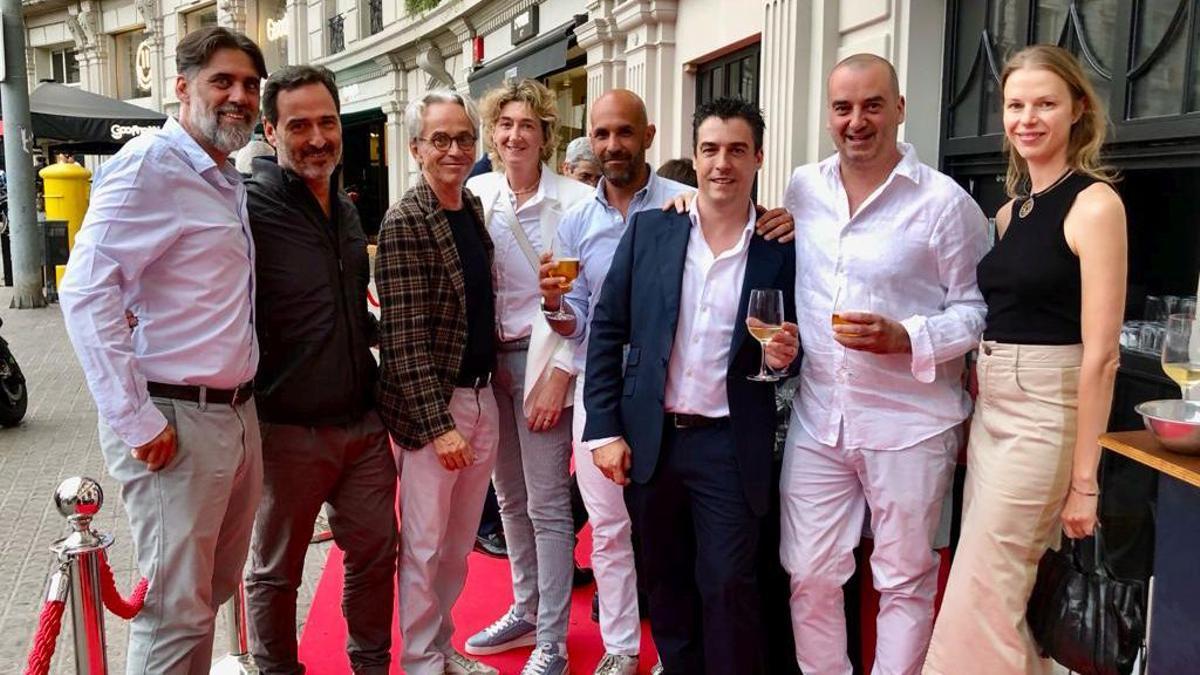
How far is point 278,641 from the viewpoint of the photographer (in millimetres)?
3326

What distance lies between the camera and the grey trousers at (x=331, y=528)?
10.2 ft

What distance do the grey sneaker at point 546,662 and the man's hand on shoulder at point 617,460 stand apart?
2.80ft

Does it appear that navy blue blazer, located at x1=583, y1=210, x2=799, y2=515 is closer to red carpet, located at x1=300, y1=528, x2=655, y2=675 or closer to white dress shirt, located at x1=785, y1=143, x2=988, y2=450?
white dress shirt, located at x1=785, y1=143, x2=988, y2=450

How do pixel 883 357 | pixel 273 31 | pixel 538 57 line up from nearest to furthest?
pixel 883 357, pixel 538 57, pixel 273 31

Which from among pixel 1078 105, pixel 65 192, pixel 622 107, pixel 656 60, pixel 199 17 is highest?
pixel 199 17

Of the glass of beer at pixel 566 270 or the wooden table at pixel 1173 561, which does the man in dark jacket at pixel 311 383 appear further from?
the wooden table at pixel 1173 561

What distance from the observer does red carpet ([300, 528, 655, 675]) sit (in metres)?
3.77

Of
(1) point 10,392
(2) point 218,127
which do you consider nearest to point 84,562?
(2) point 218,127

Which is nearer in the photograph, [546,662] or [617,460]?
[617,460]

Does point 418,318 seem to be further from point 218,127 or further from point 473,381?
point 218,127

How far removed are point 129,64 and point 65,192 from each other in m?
17.1

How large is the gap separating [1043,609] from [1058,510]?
28cm

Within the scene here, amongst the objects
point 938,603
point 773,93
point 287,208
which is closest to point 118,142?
point 773,93

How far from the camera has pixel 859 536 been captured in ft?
10.0
